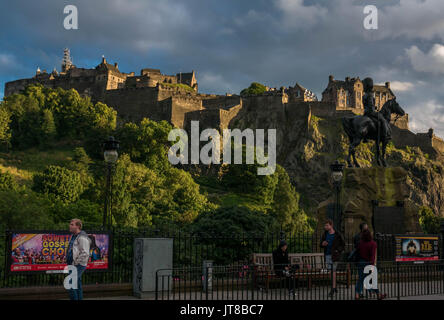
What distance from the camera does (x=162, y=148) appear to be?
7738 cm

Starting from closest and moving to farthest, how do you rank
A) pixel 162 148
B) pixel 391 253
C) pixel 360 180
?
1. pixel 391 253
2. pixel 360 180
3. pixel 162 148

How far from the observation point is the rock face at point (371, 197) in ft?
59.6

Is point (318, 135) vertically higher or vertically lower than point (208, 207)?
higher

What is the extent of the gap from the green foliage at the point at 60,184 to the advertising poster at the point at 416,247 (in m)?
43.1

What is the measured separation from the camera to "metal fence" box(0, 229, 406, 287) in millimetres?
13164

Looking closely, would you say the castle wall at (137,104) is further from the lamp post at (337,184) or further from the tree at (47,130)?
the lamp post at (337,184)

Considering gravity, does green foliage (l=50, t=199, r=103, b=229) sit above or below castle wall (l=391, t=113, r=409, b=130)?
below

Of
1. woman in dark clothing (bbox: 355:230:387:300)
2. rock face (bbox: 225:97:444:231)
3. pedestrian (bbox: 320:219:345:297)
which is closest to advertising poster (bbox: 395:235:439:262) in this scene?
pedestrian (bbox: 320:219:345:297)

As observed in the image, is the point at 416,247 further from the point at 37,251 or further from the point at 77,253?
the point at 37,251

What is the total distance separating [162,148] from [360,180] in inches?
2389

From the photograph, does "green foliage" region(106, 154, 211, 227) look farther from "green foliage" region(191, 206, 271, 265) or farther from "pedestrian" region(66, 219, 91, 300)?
"pedestrian" region(66, 219, 91, 300)

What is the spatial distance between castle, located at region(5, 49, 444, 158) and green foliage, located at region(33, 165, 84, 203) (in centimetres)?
3552
